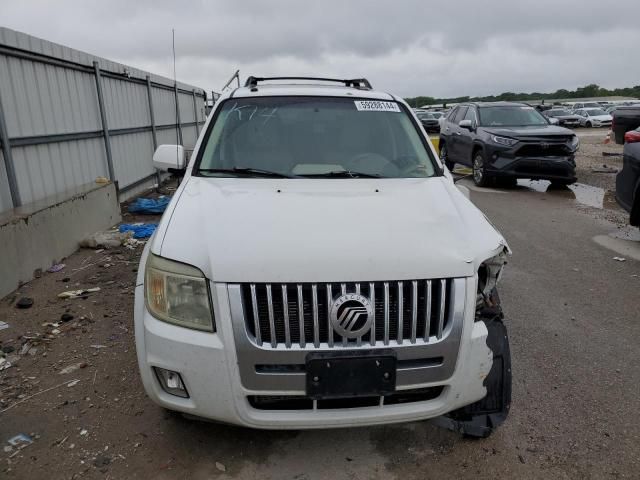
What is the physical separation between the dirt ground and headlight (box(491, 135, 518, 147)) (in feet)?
26.9

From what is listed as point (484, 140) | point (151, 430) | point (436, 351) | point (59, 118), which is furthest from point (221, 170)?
point (484, 140)

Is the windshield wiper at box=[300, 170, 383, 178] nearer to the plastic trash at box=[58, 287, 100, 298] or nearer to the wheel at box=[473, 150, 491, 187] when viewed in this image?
the plastic trash at box=[58, 287, 100, 298]

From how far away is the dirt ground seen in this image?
2439 millimetres

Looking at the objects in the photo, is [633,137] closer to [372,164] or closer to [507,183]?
[372,164]

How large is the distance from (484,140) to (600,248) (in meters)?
4.68

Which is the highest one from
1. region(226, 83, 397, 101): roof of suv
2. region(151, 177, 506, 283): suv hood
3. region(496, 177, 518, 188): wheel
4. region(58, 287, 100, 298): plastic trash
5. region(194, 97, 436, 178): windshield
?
region(226, 83, 397, 101): roof of suv

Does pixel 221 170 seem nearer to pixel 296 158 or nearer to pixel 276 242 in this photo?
pixel 296 158

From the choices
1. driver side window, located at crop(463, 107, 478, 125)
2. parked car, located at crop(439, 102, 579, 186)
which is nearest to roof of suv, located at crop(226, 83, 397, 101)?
parked car, located at crop(439, 102, 579, 186)

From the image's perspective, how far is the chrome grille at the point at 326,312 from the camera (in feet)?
6.89

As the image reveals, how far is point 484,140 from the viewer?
1045cm

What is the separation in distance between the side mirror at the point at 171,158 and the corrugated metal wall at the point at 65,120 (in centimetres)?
268

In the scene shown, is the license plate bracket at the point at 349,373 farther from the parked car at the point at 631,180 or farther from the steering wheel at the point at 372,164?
the parked car at the point at 631,180

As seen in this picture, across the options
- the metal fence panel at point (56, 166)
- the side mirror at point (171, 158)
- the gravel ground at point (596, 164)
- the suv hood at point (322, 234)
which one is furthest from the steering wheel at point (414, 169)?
the gravel ground at point (596, 164)

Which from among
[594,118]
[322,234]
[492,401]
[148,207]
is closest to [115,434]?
[322,234]
